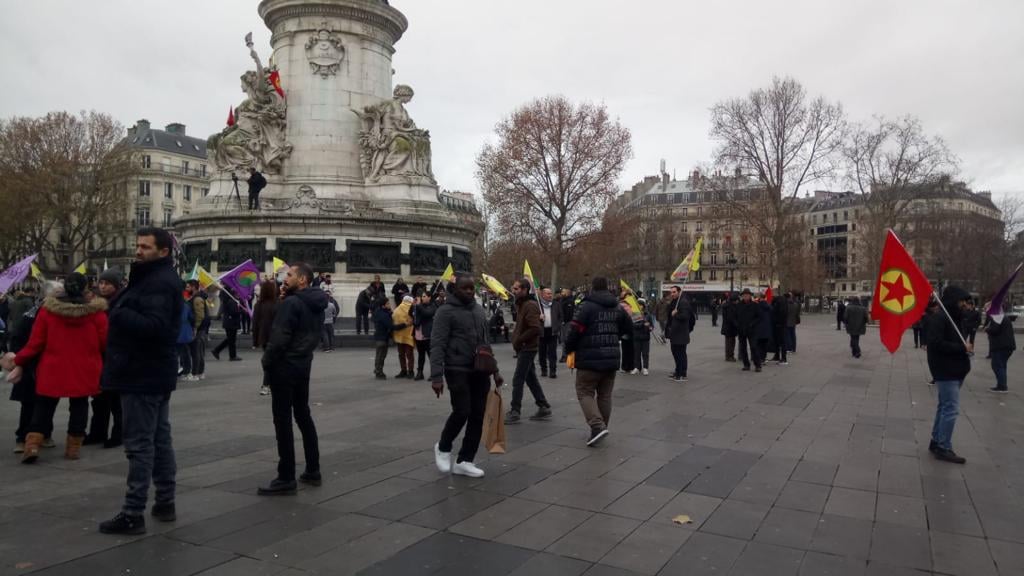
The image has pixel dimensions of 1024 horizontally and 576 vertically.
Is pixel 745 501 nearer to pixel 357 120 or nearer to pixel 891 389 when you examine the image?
pixel 891 389

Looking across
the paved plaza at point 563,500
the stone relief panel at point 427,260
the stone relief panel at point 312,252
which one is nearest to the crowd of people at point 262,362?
the paved plaza at point 563,500

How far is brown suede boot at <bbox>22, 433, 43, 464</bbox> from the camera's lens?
6559 mm

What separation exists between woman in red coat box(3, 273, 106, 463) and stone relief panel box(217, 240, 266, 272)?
16720 mm

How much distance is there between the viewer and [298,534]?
186 inches

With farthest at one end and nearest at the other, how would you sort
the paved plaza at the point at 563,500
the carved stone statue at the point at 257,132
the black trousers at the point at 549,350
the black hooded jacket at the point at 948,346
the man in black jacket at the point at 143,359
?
the carved stone statue at the point at 257,132 < the black trousers at the point at 549,350 < the black hooded jacket at the point at 948,346 < the man in black jacket at the point at 143,359 < the paved plaza at the point at 563,500

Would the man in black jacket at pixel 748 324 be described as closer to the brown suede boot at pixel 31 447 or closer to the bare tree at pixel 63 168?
the brown suede boot at pixel 31 447

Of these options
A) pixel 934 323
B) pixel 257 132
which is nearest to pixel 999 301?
pixel 934 323

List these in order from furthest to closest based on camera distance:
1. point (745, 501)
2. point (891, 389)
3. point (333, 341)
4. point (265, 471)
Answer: point (333, 341), point (891, 389), point (265, 471), point (745, 501)

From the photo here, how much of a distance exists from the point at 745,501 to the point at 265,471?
152 inches

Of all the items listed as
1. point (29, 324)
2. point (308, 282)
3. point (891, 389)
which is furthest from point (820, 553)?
point (891, 389)

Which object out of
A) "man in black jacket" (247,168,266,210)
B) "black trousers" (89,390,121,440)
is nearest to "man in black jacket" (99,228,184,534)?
"black trousers" (89,390,121,440)

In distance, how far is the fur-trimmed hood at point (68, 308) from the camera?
6641 millimetres

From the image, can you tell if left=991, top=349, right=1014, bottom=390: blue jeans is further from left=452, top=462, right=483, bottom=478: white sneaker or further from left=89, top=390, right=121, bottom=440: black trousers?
left=89, top=390, right=121, bottom=440: black trousers

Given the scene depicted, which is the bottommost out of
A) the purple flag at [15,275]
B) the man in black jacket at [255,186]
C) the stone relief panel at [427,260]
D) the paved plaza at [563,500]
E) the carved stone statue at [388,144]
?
the paved plaza at [563,500]
